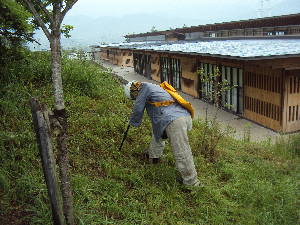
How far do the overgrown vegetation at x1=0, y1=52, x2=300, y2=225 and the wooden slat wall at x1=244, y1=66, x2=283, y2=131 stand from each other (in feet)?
12.1

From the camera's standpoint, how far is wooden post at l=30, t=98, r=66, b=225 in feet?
10.4

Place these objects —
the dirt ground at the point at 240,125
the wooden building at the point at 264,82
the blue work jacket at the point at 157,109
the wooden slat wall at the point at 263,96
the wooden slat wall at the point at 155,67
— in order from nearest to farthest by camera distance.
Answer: the blue work jacket at the point at 157,109 → the dirt ground at the point at 240,125 → the wooden building at the point at 264,82 → the wooden slat wall at the point at 263,96 → the wooden slat wall at the point at 155,67

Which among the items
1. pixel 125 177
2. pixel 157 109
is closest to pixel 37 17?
pixel 157 109

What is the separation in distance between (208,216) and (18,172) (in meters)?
2.91

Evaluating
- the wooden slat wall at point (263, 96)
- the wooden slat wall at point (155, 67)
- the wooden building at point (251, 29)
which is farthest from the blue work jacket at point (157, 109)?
the wooden slat wall at point (155, 67)

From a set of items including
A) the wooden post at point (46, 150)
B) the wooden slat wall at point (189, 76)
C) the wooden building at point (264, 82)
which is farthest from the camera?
the wooden slat wall at point (189, 76)

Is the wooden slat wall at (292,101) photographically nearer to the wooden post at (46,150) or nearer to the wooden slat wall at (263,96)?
the wooden slat wall at (263,96)

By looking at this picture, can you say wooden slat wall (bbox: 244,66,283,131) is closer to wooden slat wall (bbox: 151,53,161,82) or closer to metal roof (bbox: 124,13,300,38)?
wooden slat wall (bbox: 151,53,161,82)

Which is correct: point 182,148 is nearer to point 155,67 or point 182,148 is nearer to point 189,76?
point 189,76

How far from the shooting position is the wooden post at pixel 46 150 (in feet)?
10.4

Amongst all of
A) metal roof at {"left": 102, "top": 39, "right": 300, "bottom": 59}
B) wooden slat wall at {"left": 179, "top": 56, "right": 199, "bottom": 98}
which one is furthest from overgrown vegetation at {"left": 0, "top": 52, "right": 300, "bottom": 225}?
wooden slat wall at {"left": 179, "top": 56, "right": 199, "bottom": 98}

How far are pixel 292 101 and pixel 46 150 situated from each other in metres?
10.4

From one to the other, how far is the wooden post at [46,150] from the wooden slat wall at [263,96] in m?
9.79

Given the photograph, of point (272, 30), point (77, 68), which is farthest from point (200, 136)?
point (272, 30)
